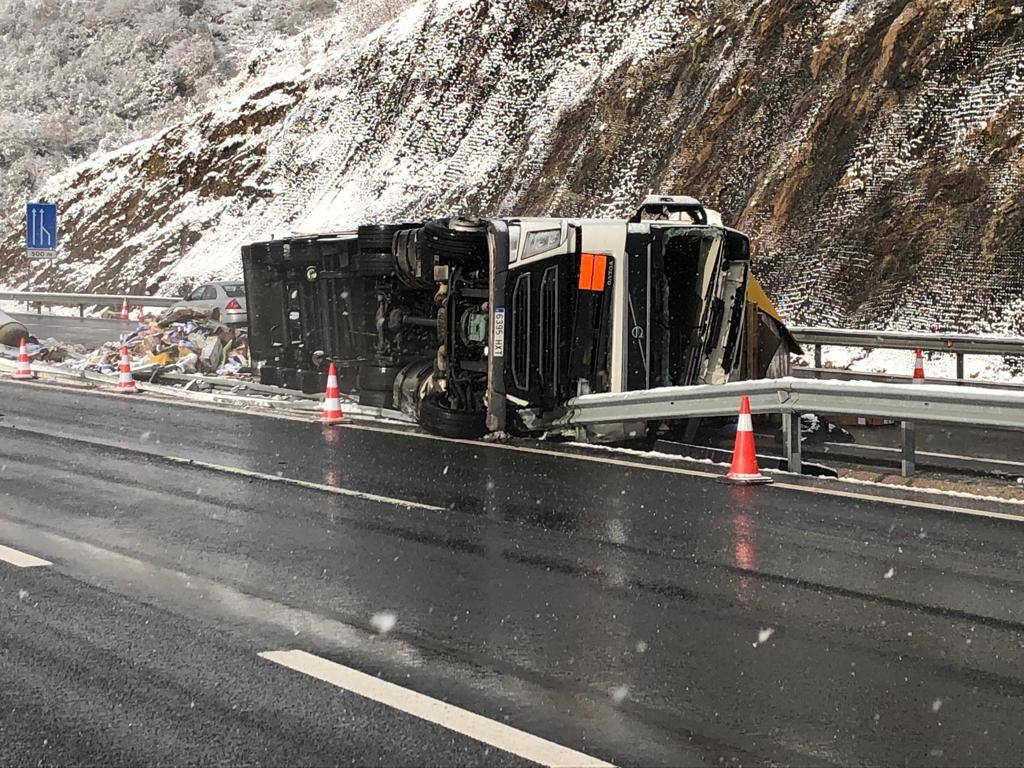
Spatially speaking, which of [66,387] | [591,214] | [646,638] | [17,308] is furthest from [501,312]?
[17,308]

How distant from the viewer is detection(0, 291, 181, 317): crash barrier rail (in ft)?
131

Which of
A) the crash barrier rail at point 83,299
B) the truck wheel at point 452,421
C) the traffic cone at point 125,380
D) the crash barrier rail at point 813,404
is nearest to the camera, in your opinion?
the crash barrier rail at point 813,404

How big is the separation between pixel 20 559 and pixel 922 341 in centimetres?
1590

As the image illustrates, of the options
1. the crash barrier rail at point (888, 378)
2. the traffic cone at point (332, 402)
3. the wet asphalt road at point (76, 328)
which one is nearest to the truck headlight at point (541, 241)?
the traffic cone at point (332, 402)

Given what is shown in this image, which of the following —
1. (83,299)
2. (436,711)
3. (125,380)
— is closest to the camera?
(436,711)

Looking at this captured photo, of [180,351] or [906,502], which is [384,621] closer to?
[906,502]

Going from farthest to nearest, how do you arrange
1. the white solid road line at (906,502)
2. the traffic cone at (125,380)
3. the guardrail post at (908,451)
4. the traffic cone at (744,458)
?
the traffic cone at (125,380)
the guardrail post at (908,451)
the traffic cone at (744,458)
the white solid road line at (906,502)

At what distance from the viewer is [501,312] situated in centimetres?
1261

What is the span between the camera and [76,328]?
36.0 meters

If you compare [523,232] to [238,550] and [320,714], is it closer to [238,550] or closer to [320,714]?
[238,550]

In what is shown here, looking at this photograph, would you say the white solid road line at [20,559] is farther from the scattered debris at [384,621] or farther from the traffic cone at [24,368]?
the traffic cone at [24,368]

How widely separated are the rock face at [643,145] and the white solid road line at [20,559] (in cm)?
1898

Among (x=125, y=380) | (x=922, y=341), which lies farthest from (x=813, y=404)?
(x=125, y=380)

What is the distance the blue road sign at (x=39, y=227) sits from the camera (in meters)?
36.9
